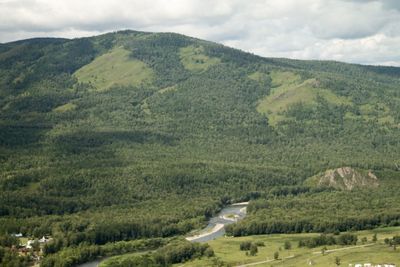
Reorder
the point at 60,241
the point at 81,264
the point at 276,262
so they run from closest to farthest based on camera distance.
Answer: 1. the point at 276,262
2. the point at 81,264
3. the point at 60,241

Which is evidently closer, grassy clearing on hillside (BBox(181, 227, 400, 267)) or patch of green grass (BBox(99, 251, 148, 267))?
grassy clearing on hillside (BBox(181, 227, 400, 267))

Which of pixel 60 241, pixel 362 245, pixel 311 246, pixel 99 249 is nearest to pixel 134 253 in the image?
pixel 99 249

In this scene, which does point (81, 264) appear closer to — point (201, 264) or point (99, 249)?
point (99, 249)

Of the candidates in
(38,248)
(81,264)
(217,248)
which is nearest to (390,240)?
(217,248)

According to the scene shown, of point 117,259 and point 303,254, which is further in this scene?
point 117,259

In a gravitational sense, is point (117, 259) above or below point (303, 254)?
above

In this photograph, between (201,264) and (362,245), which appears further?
(362,245)

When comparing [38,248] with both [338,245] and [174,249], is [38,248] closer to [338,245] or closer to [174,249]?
[174,249]

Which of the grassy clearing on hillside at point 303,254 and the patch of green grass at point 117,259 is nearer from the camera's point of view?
the grassy clearing on hillside at point 303,254

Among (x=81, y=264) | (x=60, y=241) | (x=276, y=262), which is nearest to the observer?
(x=276, y=262)
